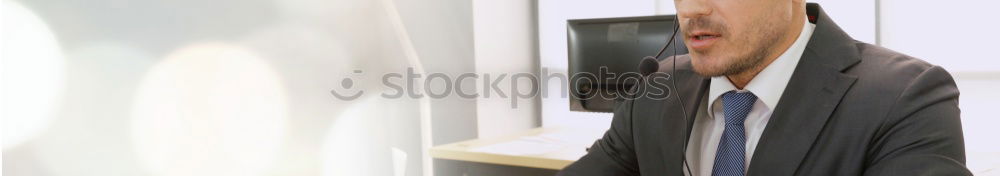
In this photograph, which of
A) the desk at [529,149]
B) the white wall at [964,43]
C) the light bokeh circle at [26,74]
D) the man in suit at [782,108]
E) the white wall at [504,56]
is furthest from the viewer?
the white wall at [504,56]

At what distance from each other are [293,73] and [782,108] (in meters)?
1.76

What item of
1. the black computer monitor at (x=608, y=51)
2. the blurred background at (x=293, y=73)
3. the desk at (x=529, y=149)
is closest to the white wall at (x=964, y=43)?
the blurred background at (x=293, y=73)

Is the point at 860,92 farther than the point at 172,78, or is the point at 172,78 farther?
the point at 172,78

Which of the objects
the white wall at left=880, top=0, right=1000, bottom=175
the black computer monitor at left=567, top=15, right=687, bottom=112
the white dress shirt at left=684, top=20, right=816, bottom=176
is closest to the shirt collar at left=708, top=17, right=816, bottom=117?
the white dress shirt at left=684, top=20, right=816, bottom=176

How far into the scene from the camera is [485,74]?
3566 millimetres

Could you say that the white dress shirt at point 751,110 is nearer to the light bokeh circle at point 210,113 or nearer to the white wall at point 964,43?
the light bokeh circle at point 210,113

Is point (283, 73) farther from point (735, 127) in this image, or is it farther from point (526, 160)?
point (735, 127)

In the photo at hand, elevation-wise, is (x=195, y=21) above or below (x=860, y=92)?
above

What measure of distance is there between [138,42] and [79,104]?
8.0 inches

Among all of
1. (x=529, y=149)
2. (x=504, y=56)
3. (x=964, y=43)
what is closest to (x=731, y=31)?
(x=529, y=149)

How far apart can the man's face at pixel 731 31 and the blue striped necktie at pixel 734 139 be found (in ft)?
0.16

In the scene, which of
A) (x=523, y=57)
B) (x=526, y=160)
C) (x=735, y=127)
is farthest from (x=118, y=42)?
(x=523, y=57)

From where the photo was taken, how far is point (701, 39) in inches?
47.1

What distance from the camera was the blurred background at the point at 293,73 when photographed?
1.88 m
